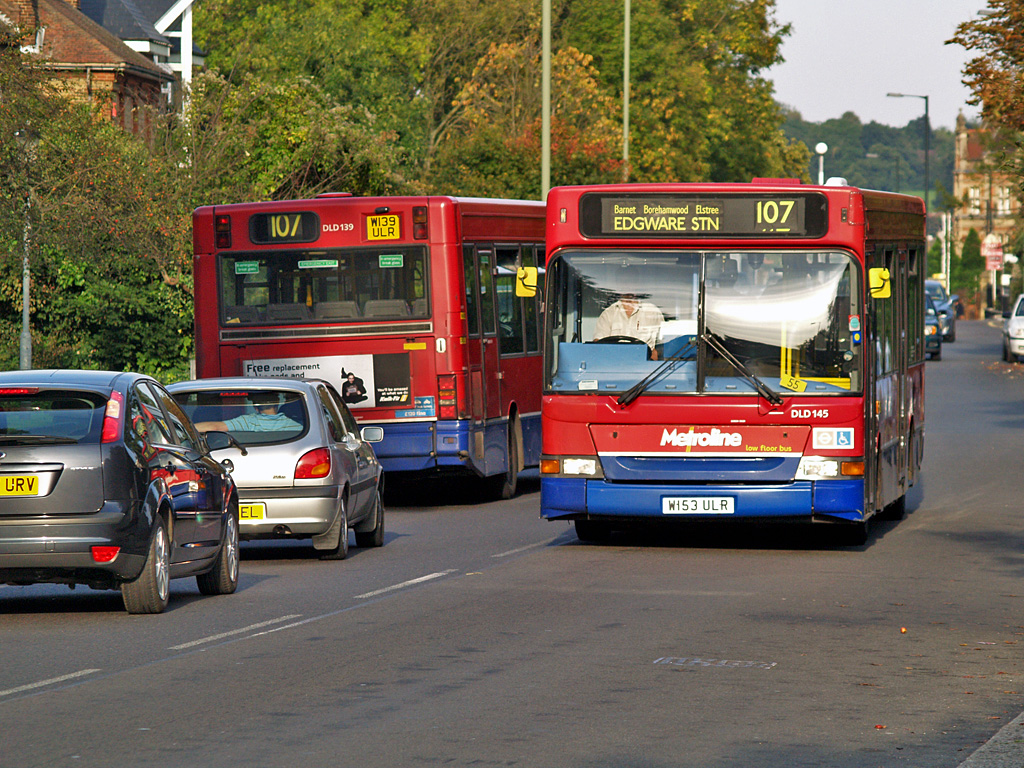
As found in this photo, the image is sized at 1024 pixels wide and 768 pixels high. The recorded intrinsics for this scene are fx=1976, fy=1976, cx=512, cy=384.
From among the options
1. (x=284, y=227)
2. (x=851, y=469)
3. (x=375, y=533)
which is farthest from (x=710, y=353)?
(x=284, y=227)

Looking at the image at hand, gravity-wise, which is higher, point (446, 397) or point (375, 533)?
point (446, 397)

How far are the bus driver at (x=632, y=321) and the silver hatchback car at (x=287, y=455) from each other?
88.2 inches

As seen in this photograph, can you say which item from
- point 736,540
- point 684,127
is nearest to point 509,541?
point 736,540

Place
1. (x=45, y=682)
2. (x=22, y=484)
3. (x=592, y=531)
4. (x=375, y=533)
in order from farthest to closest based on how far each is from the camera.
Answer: (x=592, y=531) < (x=375, y=533) < (x=22, y=484) < (x=45, y=682)

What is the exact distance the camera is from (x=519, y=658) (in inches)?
394

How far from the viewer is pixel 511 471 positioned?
21.8 meters

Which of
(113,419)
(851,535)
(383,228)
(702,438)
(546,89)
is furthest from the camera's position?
(546,89)

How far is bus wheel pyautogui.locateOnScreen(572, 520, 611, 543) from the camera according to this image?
16.6 meters

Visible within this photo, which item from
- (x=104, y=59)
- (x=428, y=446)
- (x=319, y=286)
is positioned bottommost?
→ (x=428, y=446)

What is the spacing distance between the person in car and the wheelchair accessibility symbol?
3951 mm

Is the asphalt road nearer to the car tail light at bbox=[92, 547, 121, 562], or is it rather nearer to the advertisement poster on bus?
the car tail light at bbox=[92, 547, 121, 562]

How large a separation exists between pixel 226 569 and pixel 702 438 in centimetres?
393

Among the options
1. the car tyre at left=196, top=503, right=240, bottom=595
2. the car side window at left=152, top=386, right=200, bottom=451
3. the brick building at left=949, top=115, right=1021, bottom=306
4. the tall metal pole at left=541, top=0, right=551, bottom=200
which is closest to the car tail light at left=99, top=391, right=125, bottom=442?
the car side window at left=152, top=386, right=200, bottom=451

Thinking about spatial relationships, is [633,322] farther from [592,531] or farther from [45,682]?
[45,682]
